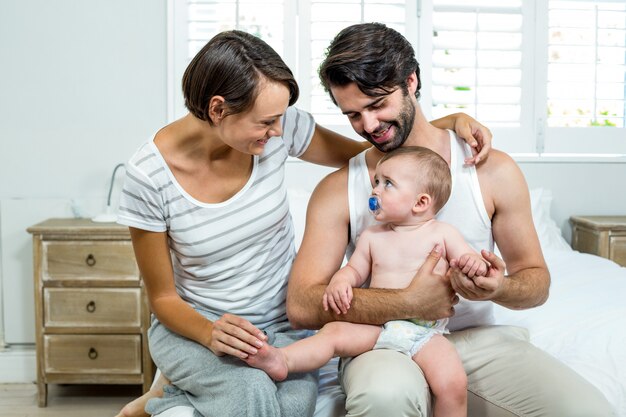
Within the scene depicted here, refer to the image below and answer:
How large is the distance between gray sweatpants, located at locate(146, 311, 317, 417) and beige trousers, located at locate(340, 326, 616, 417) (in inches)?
4.4

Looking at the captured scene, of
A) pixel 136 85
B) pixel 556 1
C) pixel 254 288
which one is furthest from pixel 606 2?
pixel 254 288

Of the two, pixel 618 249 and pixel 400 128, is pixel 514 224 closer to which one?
pixel 400 128

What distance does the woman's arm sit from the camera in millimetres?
1562

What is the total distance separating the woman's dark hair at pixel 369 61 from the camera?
176cm

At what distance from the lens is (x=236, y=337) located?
1.53m

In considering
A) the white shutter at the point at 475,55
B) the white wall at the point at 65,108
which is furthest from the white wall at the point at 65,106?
the white shutter at the point at 475,55

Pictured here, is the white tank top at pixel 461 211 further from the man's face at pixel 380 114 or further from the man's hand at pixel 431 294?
the man's hand at pixel 431 294

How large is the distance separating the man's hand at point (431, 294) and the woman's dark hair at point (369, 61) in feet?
1.46

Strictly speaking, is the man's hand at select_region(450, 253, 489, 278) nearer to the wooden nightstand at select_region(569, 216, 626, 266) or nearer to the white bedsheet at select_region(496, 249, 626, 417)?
the white bedsheet at select_region(496, 249, 626, 417)

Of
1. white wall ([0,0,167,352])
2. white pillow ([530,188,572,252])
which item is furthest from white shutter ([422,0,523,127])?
white wall ([0,0,167,352])

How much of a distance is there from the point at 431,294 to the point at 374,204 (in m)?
0.24

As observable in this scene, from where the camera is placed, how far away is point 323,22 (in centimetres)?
330

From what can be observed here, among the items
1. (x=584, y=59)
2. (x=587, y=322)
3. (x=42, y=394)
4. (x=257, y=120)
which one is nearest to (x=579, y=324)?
(x=587, y=322)

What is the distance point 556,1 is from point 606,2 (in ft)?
0.79
